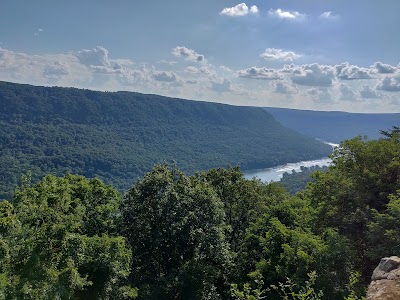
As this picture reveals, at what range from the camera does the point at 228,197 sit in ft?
98.9

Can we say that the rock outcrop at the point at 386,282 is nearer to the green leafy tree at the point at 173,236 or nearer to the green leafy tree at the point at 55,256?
the green leafy tree at the point at 55,256

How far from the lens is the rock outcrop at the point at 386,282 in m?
8.53

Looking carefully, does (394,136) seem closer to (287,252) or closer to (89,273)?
(287,252)

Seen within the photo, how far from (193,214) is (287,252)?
5.74 metres

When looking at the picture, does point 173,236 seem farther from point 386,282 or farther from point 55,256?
point 386,282

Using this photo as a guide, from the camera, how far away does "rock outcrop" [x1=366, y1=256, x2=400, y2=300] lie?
853 centimetres

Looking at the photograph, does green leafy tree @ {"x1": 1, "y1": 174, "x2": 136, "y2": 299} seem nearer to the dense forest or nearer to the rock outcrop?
the dense forest

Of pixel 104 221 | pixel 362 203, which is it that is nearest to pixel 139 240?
pixel 104 221

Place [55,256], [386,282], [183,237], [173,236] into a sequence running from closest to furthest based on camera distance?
[386,282] → [55,256] → [183,237] → [173,236]

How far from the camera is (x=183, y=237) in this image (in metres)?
21.1

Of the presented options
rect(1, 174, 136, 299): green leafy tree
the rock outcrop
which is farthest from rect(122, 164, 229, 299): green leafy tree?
the rock outcrop

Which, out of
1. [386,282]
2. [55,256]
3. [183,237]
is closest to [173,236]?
[183,237]

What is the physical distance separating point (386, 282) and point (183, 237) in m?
13.2

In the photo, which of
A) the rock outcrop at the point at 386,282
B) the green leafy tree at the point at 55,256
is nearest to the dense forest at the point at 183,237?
the green leafy tree at the point at 55,256
